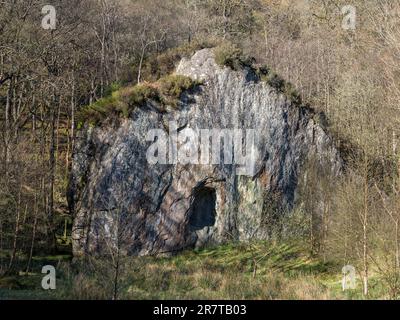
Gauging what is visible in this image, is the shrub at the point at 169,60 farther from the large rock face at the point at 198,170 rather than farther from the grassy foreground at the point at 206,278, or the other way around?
the grassy foreground at the point at 206,278

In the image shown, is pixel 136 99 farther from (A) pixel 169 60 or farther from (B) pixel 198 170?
(A) pixel 169 60

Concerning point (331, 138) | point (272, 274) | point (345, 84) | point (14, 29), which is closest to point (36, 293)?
point (272, 274)

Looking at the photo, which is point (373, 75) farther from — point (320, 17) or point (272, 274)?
point (320, 17)

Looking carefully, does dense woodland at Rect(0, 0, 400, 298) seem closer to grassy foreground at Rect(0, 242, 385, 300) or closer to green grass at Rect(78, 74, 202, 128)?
grassy foreground at Rect(0, 242, 385, 300)

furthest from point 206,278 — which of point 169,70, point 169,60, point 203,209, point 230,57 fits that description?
point 169,60

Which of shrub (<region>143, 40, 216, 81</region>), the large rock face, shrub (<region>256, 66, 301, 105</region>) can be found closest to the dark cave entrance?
the large rock face
